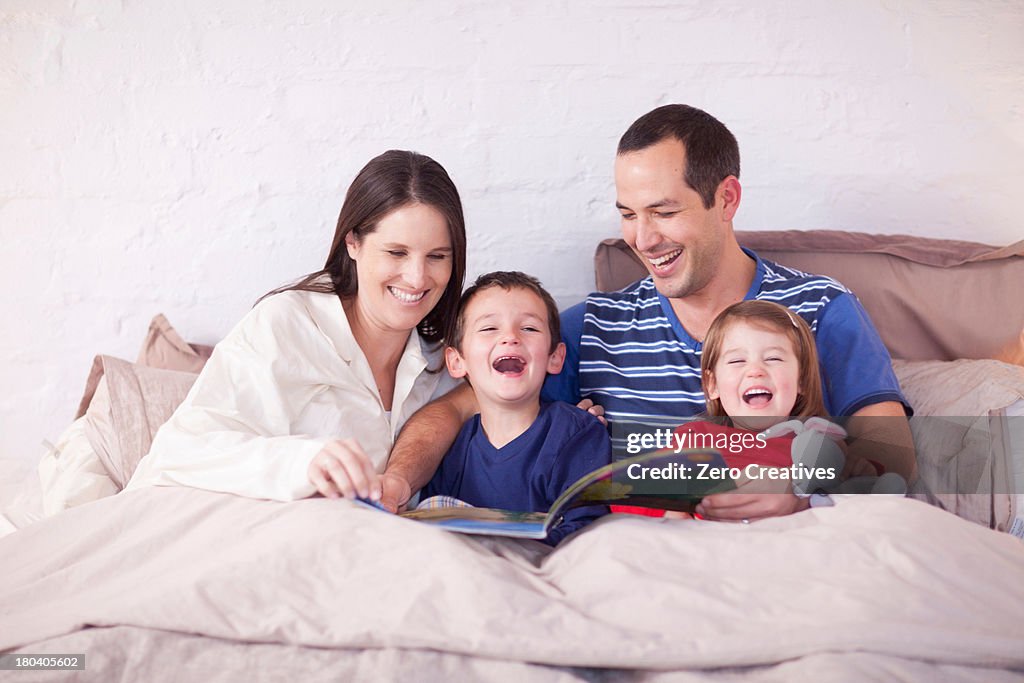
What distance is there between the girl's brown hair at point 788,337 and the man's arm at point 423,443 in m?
0.51

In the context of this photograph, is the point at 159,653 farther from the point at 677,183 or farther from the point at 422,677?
the point at 677,183

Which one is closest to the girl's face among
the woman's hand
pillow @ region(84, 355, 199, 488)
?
the woman's hand

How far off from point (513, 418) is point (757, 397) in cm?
47

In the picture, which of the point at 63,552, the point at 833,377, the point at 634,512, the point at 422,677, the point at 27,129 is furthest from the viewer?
the point at 27,129

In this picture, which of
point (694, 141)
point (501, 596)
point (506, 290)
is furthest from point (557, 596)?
point (694, 141)

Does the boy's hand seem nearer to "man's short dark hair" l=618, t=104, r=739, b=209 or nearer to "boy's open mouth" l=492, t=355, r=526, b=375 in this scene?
"boy's open mouth" l=492, t=355, r=526, b=375

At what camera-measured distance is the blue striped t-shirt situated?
5.65ft

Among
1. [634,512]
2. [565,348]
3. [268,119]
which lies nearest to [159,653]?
[634,512]

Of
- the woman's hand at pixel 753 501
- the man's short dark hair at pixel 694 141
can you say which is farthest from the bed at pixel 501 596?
the man's short dark hair at pixel 694 141

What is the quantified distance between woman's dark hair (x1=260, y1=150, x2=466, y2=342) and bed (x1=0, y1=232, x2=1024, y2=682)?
1.99 ft

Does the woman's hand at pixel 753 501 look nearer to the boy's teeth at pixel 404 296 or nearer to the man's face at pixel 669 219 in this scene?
the man's face at pixel 669 219

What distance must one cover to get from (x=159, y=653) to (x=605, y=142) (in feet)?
5.39

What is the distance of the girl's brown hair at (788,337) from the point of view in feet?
5.24

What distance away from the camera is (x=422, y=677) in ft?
3.44
